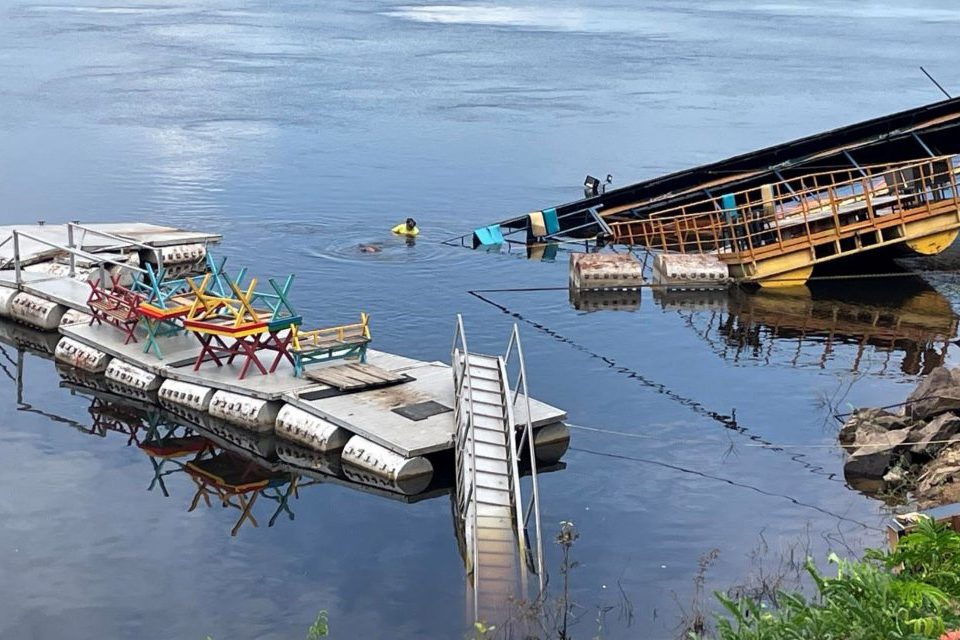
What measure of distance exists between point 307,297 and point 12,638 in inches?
923

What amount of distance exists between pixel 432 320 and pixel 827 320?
43.7ft

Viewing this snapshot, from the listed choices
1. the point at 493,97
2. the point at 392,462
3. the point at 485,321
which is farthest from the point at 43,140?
the point at 392,462

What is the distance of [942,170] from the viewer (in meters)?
52.5

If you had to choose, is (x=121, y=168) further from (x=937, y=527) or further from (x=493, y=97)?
(x=937, y=527)

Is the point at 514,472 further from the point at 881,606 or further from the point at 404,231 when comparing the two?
the point at 404,231

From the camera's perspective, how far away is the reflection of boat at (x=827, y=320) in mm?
41000

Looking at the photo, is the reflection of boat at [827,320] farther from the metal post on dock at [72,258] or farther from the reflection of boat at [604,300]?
the metal post on dock at [72,258]

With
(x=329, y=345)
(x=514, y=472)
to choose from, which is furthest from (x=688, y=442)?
(x=329, y=345)

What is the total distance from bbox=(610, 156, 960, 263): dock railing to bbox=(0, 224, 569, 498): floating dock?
17830 mm

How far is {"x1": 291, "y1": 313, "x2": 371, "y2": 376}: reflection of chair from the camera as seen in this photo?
3322 cm

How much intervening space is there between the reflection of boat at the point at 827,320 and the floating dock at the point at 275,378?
477 inches

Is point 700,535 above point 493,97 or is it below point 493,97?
below

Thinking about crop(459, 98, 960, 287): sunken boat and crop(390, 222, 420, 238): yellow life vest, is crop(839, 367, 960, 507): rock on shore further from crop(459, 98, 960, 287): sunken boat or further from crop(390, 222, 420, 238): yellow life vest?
crop(390, 222, 420, 238): yellow life vest

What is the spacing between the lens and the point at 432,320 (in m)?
43.4
